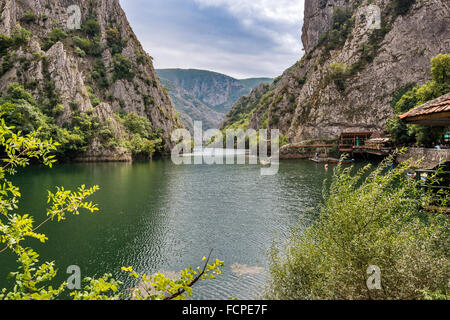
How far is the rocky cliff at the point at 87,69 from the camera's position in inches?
2581

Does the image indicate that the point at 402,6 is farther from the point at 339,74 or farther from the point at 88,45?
the point at 88,45

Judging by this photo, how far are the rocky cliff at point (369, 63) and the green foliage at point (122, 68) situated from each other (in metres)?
63.5

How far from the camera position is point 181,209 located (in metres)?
24.8

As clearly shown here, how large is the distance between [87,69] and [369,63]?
9382cm

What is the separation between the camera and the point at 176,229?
1938 centimetres

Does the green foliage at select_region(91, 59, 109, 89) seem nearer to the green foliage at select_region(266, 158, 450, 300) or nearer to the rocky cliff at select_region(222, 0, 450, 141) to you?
the rocky cliff at select_region(222, 0, 450, 141)

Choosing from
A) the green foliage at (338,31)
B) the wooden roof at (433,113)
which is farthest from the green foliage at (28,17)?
the wooden roof at (433,113)

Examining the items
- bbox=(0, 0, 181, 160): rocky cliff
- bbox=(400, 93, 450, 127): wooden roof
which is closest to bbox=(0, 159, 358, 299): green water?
bbox=(400, 93, 450, 127): wooden roof

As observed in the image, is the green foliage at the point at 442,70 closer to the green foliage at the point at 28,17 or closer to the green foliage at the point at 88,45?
the green foliage at the point at 88,45

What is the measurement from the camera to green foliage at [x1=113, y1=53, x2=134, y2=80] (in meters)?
94.8

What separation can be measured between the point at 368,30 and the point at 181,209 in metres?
93.5

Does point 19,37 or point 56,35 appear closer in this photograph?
point 19,37

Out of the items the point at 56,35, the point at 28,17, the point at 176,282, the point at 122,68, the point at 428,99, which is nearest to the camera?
the point at 176,282

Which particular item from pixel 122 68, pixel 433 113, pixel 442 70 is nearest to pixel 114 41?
pixel 122 68
